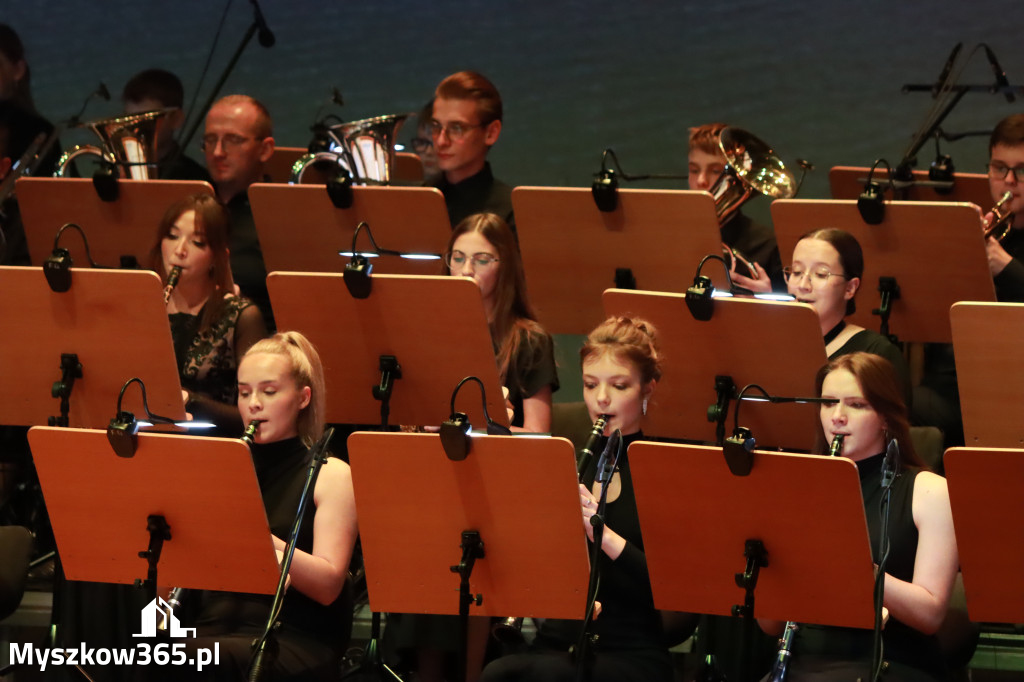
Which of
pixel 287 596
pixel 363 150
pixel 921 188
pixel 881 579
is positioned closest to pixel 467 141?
pixel 363 150

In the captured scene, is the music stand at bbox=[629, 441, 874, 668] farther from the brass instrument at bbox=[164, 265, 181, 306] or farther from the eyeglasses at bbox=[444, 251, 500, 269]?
the brass instrument at bbox=[164, 265, 181, 306]

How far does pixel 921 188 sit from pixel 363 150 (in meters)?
1.76

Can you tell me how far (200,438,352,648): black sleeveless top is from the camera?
9.82 feet

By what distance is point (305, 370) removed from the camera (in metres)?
3.12

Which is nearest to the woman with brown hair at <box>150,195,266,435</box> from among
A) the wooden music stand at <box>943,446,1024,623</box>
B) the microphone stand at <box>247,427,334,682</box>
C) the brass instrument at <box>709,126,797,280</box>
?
the microphone stand at <box>247,427,334,682</box>

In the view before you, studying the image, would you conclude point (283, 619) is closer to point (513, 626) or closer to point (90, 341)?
point (513, 626)

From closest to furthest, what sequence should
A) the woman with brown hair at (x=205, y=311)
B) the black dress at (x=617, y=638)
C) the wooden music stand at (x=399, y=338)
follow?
the black dress at (x=617, y=638)
the wooden music stand at (x=399, y=338)
the woman with brown hair at (x=205, y=311)

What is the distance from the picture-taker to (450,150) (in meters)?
4.41

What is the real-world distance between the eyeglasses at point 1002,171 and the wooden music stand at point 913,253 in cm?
53

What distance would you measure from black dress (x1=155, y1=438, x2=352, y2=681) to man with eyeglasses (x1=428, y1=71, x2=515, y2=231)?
1.47 metres

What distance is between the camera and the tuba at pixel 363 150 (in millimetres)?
4504

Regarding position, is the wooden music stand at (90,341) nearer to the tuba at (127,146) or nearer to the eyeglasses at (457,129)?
the tuba at (127,146)

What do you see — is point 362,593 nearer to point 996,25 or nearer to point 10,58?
point 10,58

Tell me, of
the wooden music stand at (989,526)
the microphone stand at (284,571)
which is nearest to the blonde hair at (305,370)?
the microphone stand at (284,571)
